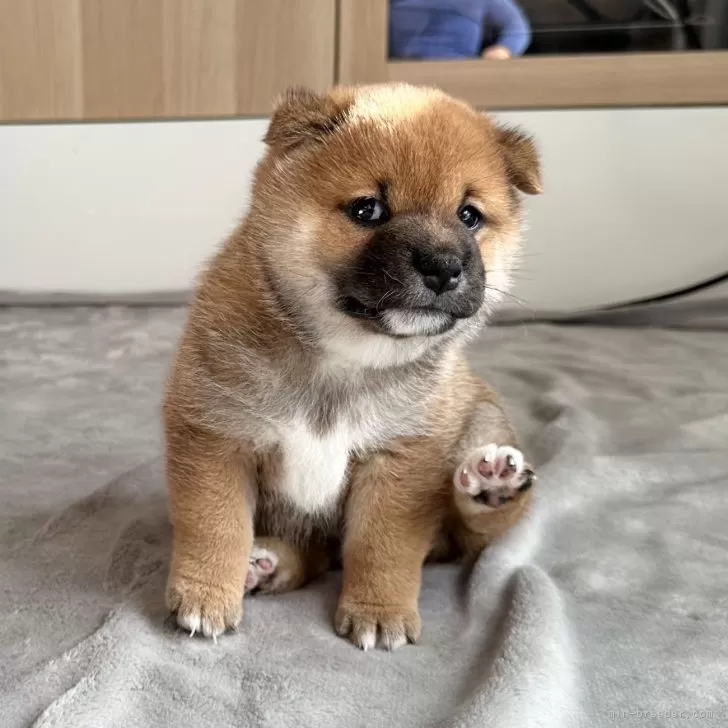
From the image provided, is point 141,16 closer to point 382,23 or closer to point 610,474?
point 382,23

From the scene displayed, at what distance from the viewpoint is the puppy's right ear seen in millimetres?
1031

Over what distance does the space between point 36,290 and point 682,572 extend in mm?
2484

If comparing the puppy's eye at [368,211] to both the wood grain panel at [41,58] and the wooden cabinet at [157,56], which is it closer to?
the wooden cabinet at [157,56]

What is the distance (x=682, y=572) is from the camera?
1103 millimetres

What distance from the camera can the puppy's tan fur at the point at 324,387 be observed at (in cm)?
96

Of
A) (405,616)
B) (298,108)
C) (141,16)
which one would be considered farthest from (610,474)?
(141,16)

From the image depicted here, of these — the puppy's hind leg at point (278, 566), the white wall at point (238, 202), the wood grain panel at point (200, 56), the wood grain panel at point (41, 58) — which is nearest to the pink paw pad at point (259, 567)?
the puppy's hind leg at point (278, 566)

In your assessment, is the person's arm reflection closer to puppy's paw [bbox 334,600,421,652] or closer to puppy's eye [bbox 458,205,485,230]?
puppy's eye [bbox 458,205,485,230]

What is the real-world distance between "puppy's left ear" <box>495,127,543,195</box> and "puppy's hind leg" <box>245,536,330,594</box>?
0.57 meters

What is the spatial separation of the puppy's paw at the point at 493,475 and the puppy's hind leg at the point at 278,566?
0.75 ft

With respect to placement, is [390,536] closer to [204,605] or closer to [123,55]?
[204,605]

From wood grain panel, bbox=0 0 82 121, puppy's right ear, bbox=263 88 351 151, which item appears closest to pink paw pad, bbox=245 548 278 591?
puppy's right ear, bbox=263 88 351 151

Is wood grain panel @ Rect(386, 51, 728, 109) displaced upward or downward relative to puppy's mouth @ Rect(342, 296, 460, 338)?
upward

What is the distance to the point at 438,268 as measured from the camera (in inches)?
35.5
